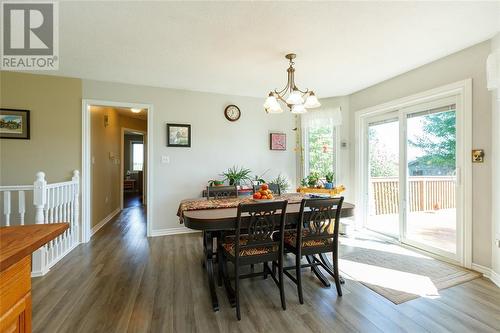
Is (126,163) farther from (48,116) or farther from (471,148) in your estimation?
(471,148)

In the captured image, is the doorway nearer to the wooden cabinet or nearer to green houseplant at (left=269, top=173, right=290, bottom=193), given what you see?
green houseplant at (left=269, top=173, right=290, bottom=193)

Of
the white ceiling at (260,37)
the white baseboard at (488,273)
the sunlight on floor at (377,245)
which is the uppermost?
the white ceiling at (260,37)

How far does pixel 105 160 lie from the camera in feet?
15.4

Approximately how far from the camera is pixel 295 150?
4664 mm

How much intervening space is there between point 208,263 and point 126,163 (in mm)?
8389

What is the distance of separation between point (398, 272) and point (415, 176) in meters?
Result: 1.45

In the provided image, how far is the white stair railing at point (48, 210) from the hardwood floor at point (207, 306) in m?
0.21

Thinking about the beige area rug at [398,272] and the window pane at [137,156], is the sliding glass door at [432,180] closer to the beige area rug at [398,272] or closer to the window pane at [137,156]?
the beige area rug at [398,272]

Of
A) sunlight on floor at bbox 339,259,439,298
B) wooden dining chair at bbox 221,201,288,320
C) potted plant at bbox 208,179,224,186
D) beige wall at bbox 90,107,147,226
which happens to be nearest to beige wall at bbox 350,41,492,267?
sunlight on floor at bbox 339,259,439,298

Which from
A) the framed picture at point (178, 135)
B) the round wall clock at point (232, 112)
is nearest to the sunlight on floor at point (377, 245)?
the round wall clock at point (232, 112)

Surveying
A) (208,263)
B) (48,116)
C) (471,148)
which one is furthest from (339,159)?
(48,116)

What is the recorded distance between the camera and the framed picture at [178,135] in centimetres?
388

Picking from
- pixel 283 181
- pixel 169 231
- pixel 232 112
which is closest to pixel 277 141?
pixel 283 181

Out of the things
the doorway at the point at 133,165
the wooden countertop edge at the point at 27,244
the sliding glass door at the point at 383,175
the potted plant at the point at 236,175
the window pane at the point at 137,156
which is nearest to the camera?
the wooden countertop edge at the point at 27,244
